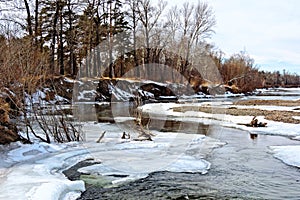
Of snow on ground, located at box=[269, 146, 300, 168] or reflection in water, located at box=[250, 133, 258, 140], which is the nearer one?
snow on ground, located at box=[269, 146, 300, 168]

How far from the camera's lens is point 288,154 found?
11.0 meters

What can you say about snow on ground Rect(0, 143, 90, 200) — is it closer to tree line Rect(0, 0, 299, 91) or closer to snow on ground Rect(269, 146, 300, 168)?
snow on ground Rect(269, 146, 300, 168)

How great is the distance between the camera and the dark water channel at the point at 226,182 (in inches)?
282

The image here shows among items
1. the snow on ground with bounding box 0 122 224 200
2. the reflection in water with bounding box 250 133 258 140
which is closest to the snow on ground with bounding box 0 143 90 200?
the snow on ground with bounding box 0 122 224 200

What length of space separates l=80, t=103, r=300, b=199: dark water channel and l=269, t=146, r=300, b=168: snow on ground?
0.25m

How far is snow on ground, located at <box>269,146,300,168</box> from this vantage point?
1016 centimetres

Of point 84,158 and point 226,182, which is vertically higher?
point 84,158

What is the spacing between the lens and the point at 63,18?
3653 cm

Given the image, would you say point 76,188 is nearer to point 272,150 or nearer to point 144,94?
point 272,150

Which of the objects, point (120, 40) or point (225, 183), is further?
point (120, 40)

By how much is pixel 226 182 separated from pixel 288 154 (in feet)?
12.9

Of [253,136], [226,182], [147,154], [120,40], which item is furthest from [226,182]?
[120,40]

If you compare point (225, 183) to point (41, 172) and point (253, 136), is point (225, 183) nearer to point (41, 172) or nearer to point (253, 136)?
point (41, 172)

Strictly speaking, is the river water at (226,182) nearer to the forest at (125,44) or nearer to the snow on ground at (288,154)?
the snow on ground at (288,154)
